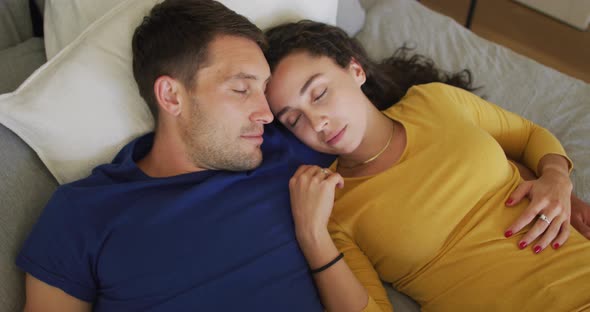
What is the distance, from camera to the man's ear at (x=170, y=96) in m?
1.21

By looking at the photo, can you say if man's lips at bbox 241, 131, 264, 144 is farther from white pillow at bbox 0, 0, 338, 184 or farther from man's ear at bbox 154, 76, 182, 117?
white pillow at bbox 0, 0, 338, 184

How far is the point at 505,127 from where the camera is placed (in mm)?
1433

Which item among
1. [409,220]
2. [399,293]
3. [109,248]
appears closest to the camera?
[109,248]

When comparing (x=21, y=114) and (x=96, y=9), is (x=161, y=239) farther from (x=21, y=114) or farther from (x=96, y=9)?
(x=96, y=9)

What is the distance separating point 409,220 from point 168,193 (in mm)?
635

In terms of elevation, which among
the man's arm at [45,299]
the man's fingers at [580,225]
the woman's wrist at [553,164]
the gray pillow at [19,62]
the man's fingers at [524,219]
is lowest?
the man's fingers at [580,225]

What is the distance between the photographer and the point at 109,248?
1.04 meters

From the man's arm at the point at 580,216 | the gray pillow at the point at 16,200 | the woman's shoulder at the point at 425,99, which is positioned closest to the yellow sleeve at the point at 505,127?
the woman's shoulder at the point at 425,99

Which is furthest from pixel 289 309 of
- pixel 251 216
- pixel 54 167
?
pixel 54 167

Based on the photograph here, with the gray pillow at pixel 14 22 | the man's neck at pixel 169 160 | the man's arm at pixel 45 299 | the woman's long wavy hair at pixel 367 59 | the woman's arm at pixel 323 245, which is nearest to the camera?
the man's arm at pixel 45 299

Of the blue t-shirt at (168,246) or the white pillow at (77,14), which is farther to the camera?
the white pillow at (77,14)

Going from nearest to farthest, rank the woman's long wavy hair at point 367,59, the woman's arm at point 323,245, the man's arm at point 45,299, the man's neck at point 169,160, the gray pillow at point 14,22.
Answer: the man's arm at point 45,299 < the woman's arm at point 323,245 < the man's neck at point 169,160 < the woman's long wavy hair at point 367,59 < the gray pillow at point 14,22

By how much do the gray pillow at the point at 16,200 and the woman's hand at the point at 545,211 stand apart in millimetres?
1239

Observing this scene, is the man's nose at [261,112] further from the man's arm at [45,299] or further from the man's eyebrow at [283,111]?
the man's arm at [45,299]
